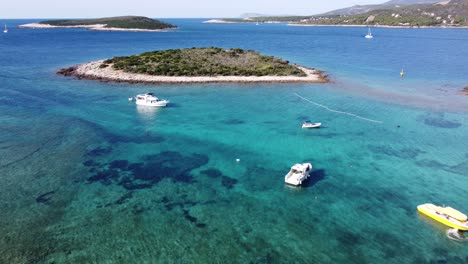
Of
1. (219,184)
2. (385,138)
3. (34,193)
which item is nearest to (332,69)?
(385,138)

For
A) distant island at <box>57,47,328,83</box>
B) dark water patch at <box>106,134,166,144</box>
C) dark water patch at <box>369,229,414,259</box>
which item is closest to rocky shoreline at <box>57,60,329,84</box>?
distant island at <box>57,47,328,83</box>

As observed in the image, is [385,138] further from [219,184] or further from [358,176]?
[219,184]

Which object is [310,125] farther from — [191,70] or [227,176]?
[191,70]

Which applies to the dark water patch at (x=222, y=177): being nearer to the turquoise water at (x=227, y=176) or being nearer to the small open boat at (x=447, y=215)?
the turquoise water at (x=227, y=176)

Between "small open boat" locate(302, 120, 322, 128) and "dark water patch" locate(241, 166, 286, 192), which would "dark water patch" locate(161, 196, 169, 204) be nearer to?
"dark water patch" locate(241, 166, 286, 192)

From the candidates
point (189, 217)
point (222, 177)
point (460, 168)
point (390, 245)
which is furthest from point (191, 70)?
point (390, 245)
